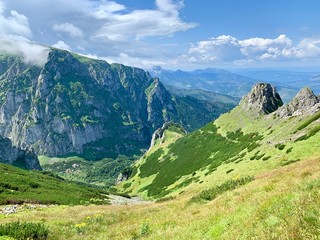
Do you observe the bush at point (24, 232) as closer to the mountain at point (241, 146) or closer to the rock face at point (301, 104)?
the mountain at point (241, 146)

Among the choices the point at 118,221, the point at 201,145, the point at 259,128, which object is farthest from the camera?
the point at 201,145

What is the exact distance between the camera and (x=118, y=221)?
3033 centimetres

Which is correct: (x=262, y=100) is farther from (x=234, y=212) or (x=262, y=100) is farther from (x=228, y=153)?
(x=234, y=212)

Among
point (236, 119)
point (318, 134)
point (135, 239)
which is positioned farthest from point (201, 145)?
point (135, 239)

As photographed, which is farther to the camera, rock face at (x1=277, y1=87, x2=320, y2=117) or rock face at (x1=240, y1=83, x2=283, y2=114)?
rock face at (x1=240, y1=83, x2=283, y2=114)

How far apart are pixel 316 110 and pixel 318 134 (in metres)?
34.8

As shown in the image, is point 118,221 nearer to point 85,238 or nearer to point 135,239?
point 85,238

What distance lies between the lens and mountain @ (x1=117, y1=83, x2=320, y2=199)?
2552 inches

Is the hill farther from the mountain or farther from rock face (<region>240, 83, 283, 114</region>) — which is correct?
rock face (<region>240, 83, 283, 114</region>)

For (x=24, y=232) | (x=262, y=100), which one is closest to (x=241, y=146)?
(x=262, y=100)

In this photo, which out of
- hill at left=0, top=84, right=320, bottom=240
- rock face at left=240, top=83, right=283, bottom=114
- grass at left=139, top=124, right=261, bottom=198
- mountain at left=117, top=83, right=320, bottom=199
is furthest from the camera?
rock face at left=240, top=83, right=283, bottom=114

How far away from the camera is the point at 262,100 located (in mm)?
146375

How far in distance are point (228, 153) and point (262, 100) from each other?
49.6m

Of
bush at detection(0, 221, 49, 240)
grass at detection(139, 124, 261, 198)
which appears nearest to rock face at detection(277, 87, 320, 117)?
grass at detection(139, 124, 261, 198)
